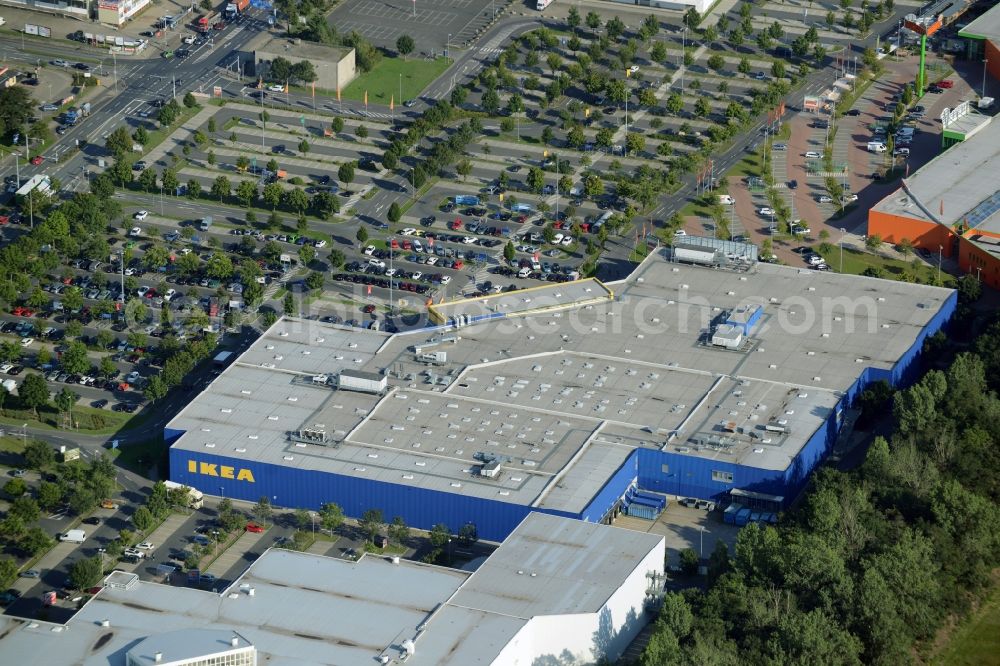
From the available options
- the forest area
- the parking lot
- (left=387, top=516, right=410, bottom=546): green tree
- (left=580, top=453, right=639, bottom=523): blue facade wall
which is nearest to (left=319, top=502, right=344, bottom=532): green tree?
(left=387, top=516, right=410, bottom=546): green tree

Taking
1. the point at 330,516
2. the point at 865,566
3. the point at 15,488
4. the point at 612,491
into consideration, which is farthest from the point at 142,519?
the point at 865,566

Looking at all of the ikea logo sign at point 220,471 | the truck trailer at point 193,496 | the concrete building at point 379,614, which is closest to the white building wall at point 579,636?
Result: the concrete building at point 379,614

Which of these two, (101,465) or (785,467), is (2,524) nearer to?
(101,465)

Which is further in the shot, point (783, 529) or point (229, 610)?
point (783, 529)

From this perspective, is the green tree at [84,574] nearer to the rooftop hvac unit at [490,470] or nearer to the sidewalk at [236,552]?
the sidewalk at [236,552]

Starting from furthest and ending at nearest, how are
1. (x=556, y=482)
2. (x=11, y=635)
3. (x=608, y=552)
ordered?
(x=556, y=482) < (x=608, y=552) < (x=11, y=635)

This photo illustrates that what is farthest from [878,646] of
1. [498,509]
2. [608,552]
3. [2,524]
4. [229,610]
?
[2,524]
